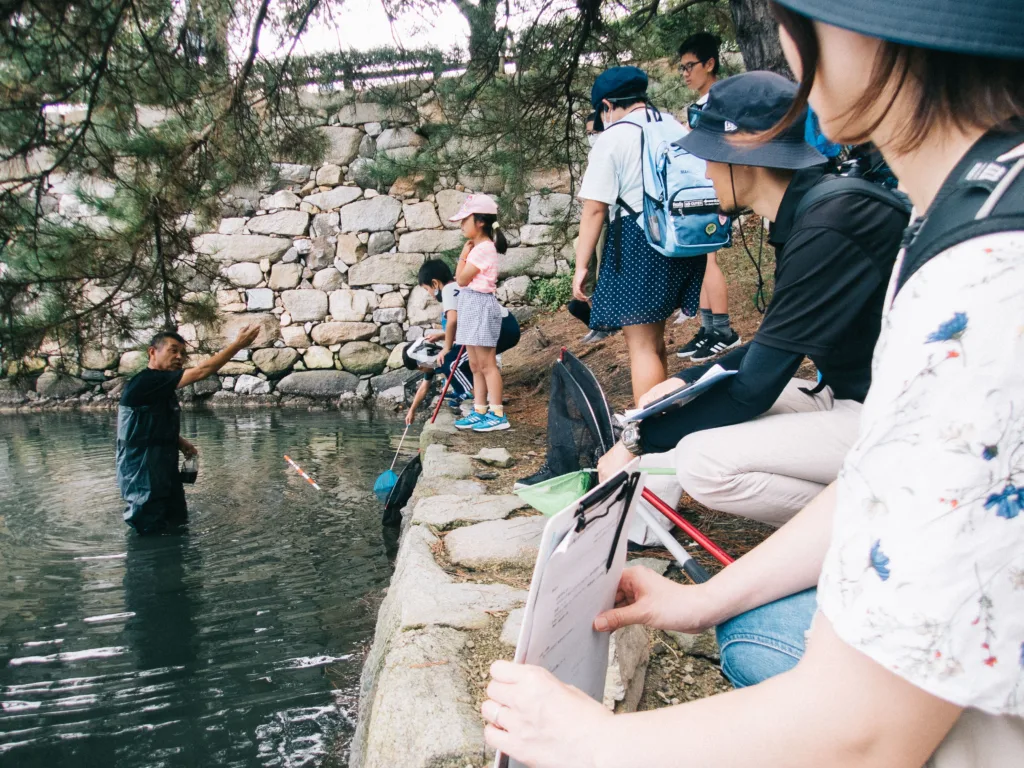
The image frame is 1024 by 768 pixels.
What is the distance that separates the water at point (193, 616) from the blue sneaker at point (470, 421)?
80 centimetres

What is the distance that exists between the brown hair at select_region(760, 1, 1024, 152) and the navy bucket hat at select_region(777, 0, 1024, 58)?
0.9 inches

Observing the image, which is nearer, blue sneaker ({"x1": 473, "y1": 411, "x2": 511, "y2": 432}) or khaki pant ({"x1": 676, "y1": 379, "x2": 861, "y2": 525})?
khaki pant ({"x1": 676, "y1": 379, "x2": 861, "y2": 525})

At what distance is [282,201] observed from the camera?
10.3 m

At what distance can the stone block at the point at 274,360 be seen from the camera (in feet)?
33.4

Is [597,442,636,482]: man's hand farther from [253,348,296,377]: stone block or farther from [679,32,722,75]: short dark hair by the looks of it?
[253,348,296,377]: stone block

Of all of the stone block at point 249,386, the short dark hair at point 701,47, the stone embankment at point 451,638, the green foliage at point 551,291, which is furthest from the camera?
the stone block at point 249,386

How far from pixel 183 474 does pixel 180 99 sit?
241cm

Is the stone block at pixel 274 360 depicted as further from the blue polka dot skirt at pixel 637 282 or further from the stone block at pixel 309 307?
the blue polka dot skirt at pixel 637 282

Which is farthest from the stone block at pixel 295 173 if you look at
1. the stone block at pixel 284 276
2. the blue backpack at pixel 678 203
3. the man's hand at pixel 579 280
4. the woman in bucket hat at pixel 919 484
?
the woman in bucket hat at pixel 919 484

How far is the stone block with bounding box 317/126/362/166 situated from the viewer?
1019 centimetres

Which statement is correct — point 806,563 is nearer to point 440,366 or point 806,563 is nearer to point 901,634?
point 901,634

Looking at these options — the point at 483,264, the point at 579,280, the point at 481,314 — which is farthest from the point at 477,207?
the point at 579,280

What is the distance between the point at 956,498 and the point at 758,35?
330cm

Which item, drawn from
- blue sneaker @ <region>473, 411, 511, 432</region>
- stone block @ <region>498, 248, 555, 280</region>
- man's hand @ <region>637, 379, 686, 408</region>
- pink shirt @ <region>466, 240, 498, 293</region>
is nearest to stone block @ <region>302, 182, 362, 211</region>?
stone block @ <region>498, 248, 555, 280</region>
